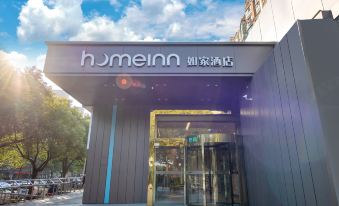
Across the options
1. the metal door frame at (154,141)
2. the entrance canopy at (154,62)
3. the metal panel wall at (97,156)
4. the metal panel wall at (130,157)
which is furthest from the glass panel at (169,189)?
the entrance canopy at (154,62)

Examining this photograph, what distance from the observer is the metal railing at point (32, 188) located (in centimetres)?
926

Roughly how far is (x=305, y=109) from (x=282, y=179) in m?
1.98

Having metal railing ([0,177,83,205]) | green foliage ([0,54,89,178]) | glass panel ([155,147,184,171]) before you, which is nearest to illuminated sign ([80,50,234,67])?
glass panel ([155,147,184,171])

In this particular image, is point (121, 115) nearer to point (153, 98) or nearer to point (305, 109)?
point (153, 98)

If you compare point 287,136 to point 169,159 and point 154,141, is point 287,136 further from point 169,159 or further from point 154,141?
point 154,141

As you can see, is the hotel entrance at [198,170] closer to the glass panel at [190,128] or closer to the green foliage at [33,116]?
the glass panel at [190,128]

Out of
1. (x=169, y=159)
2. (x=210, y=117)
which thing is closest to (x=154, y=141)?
(x=169, y=159)

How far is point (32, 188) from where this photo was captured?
34.9 feet

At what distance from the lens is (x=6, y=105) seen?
9.88m

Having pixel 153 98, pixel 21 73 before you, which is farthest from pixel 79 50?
pixel 21 73

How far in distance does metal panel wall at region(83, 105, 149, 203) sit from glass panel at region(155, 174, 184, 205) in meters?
0.85

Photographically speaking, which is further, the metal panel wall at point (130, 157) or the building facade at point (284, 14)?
the metal panel wall at point (130, 157)

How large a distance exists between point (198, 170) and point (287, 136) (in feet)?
13.4

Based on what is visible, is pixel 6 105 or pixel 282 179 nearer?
pixel 282 179
